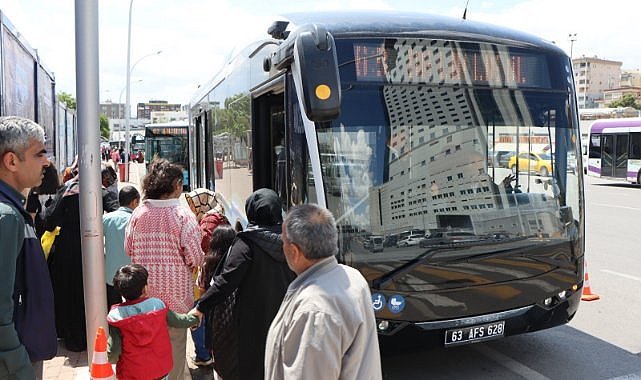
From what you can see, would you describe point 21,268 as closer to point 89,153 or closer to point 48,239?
point 89,153

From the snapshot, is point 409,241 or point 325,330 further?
point 409,241

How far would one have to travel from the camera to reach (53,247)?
17.2 feet

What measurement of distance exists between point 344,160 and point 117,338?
1953 mm

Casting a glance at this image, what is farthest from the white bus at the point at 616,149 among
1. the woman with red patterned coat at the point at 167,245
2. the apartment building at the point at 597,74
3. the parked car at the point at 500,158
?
the apartment building at the point at 597,74

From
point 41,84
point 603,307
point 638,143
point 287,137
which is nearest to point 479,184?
point 287,137

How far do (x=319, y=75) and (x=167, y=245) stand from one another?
1.54m

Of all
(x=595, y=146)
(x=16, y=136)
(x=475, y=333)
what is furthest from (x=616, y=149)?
(x=16, y=136)

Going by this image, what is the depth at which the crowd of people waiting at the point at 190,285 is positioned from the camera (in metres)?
2.34

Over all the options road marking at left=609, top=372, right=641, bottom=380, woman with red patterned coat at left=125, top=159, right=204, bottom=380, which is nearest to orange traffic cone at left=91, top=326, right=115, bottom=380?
woman with red patterned coat at left=125, top=159, right=204, bottom=380

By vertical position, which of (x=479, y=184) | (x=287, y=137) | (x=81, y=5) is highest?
(x=81, y=5)

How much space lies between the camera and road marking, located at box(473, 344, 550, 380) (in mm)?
5055

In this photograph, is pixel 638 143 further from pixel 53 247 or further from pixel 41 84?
pixel 53 247

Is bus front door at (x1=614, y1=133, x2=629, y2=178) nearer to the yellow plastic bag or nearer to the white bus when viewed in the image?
the white bus

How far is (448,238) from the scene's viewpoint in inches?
179
